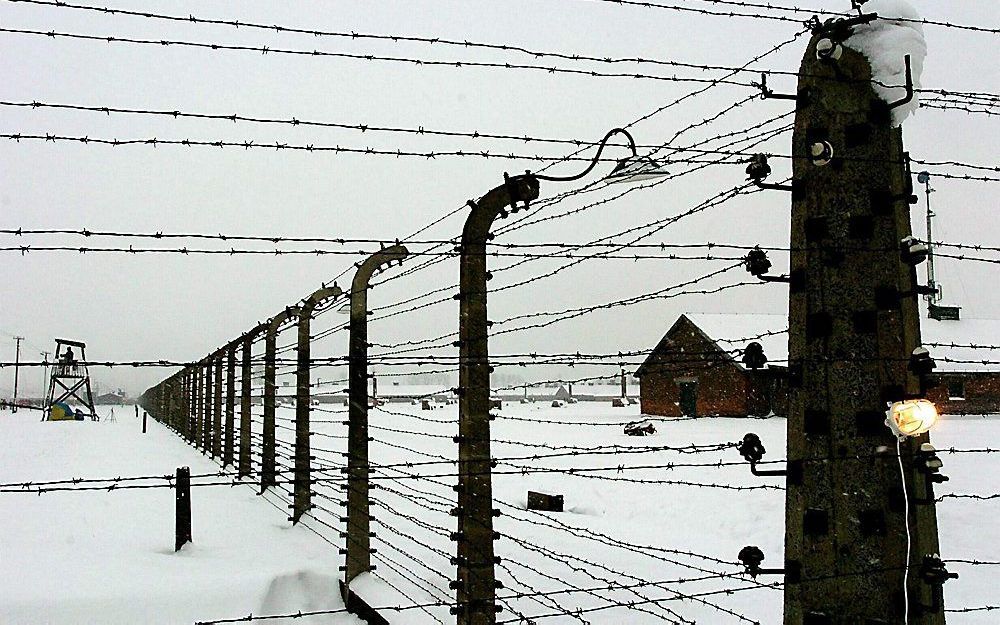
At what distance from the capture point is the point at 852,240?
3.43 meters

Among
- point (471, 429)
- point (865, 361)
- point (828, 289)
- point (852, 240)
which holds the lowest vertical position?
point (471, 429)

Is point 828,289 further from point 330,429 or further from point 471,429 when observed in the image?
point 330,429

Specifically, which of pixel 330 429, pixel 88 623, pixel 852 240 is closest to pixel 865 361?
pixel 852 240

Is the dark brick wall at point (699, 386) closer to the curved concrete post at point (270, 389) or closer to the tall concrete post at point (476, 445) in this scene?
the curved concrete post at point (270, 389)

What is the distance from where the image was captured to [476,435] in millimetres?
4301

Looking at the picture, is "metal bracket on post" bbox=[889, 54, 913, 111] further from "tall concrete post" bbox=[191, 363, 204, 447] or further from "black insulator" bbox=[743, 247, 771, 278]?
"tall concrete post" bbox=[191, 363, 204, 447]

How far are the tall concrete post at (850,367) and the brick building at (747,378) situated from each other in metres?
20.3

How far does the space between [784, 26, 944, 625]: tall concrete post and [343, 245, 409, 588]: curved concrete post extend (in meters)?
3.31

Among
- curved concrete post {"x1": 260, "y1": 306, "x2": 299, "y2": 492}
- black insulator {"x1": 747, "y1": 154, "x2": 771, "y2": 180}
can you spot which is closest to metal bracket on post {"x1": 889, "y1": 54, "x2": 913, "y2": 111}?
black insulator {"x1": 747, "y1": 154, "x2": 771, "y2": 180}

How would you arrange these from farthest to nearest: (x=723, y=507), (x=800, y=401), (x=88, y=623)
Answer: (x=723, y=507) → (x=88, y=623) → (x=800, y=401)

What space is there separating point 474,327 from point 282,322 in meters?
5.35

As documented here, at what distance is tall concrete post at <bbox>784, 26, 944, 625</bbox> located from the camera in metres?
3.31

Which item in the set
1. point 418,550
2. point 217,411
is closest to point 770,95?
point 418,550

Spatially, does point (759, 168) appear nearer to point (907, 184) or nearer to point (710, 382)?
point (907, 184)
